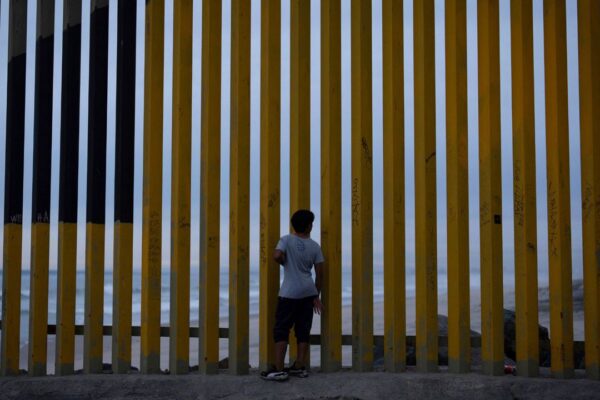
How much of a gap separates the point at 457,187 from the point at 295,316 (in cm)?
155

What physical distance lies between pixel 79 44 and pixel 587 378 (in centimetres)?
479

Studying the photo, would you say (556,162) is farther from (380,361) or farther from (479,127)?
(380,361)

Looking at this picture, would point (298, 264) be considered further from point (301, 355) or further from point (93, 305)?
point (93, 305)

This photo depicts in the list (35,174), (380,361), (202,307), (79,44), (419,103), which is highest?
(79,44)

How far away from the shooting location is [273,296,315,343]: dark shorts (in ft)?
19.5

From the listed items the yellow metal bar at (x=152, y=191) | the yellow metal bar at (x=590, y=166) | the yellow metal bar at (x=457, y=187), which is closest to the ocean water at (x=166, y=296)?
the yellow metal bar at (x=152, y=191)

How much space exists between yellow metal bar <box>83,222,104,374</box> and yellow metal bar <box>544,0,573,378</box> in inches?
137

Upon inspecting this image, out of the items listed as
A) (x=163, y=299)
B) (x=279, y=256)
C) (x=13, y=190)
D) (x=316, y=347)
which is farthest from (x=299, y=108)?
(x=163, y=299)

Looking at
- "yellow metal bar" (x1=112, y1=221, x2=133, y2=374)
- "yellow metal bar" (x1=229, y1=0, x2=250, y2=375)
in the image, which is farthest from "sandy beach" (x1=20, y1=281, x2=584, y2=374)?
"yellow metal bar" (x1=229, y1=0, x2=250, y2=375)

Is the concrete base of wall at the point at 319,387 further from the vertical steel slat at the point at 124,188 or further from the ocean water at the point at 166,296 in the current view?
the ocean water at the point at 166,296

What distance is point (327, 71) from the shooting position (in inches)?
243

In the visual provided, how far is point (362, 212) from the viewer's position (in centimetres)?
609

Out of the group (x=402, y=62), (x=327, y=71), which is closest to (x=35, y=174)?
(x=327, y=71)

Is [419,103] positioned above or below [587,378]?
above
